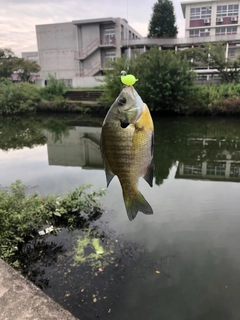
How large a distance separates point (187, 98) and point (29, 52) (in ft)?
96.1

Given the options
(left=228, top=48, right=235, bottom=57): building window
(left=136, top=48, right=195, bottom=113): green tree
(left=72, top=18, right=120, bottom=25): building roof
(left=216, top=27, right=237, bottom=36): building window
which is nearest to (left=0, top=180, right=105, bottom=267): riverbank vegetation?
(left=136, top=48, right=195, bottom=113): green tree

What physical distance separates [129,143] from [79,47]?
29988mm

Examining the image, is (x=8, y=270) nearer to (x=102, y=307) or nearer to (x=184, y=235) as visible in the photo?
(x=102, y=307)

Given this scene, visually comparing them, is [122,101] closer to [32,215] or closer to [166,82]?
[32,215]

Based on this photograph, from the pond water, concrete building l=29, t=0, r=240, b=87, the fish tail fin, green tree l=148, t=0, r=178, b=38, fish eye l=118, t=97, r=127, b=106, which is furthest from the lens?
green tree l=148, t=0, r=178, b=38

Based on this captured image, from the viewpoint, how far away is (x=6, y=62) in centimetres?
2684

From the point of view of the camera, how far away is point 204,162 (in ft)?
27.5

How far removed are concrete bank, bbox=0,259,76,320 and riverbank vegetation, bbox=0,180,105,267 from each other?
112cm

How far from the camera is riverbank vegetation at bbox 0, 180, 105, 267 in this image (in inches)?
149

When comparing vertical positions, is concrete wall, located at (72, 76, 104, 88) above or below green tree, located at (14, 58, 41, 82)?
below

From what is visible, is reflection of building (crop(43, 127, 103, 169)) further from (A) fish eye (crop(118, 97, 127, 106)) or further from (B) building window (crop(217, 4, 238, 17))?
(B) building window (crop(217, 4, 238, 17))

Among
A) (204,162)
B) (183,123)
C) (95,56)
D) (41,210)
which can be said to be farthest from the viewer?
(95,56)

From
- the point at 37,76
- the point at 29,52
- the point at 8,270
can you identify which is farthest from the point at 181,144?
the point at 29,52

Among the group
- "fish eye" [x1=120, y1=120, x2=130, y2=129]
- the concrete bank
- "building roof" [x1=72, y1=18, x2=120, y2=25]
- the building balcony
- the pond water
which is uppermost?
"building roof" [x1=72, y1=18, x2=120, y2=25]
